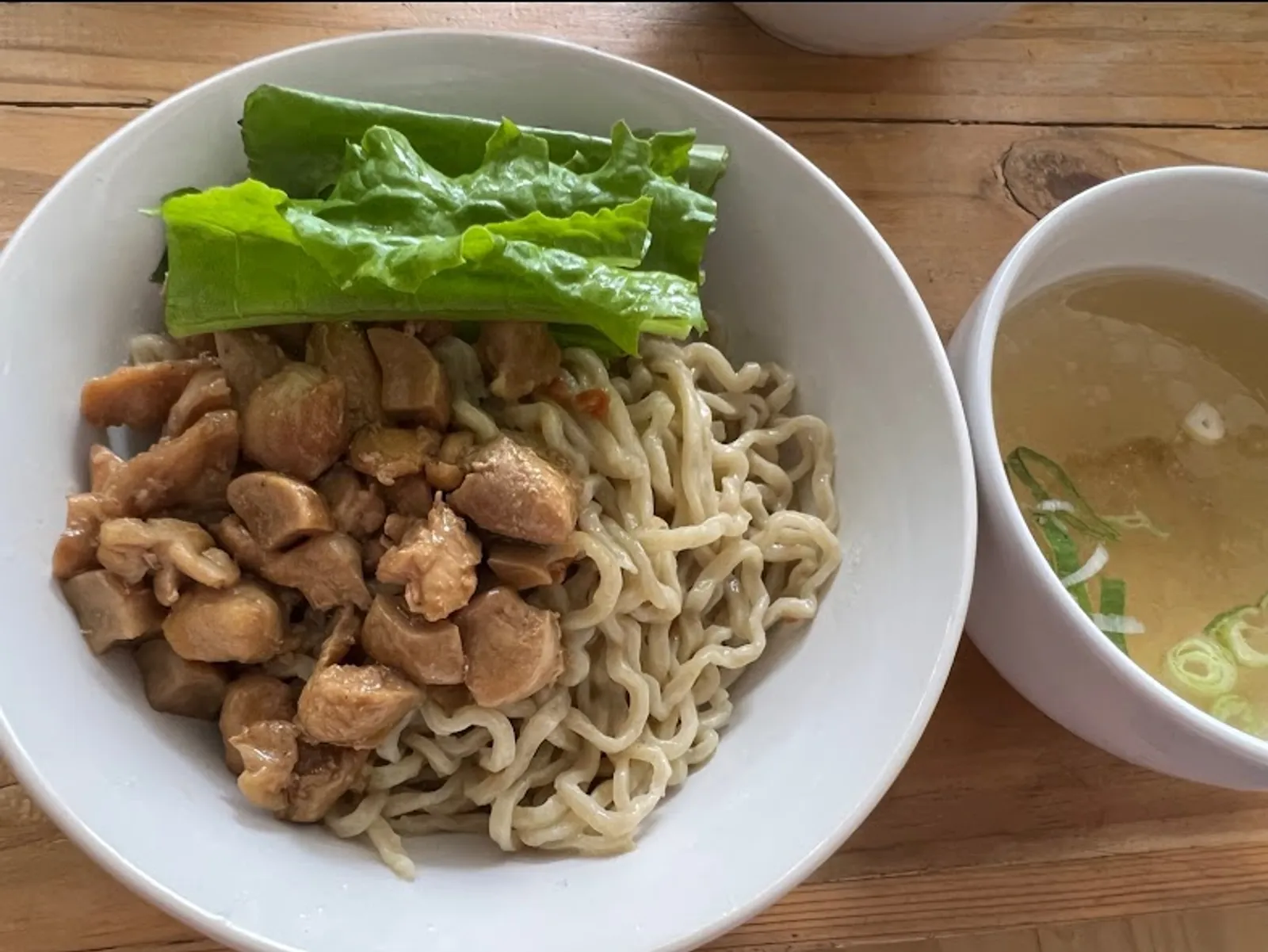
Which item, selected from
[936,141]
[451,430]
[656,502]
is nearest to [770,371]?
[656,502]

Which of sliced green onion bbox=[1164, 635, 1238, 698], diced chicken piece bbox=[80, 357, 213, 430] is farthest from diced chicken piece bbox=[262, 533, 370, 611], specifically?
sliced green onion bbox=[1164, 635, 1238, 698]

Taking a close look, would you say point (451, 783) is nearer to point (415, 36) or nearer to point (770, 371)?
Result: point (770, 371)

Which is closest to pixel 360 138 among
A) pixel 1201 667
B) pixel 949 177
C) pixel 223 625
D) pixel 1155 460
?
pixel 223 625

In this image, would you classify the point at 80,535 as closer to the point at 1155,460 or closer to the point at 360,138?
the point at 360,138

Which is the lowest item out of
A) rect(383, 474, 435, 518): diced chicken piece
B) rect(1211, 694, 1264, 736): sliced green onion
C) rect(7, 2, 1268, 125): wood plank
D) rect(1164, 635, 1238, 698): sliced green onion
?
rect(1211, 694, 1264, 736): sliced green onion

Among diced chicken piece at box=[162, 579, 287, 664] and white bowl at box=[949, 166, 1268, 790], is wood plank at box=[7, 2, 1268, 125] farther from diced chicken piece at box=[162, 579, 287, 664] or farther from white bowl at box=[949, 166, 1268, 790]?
diced chicken piece at box=[162, 579, 287, 664]

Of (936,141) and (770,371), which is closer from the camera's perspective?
(770,371)

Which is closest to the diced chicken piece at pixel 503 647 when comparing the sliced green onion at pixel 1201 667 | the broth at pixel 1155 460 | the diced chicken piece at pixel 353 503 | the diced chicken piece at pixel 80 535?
the diced chicken piece at pixel 353 503
